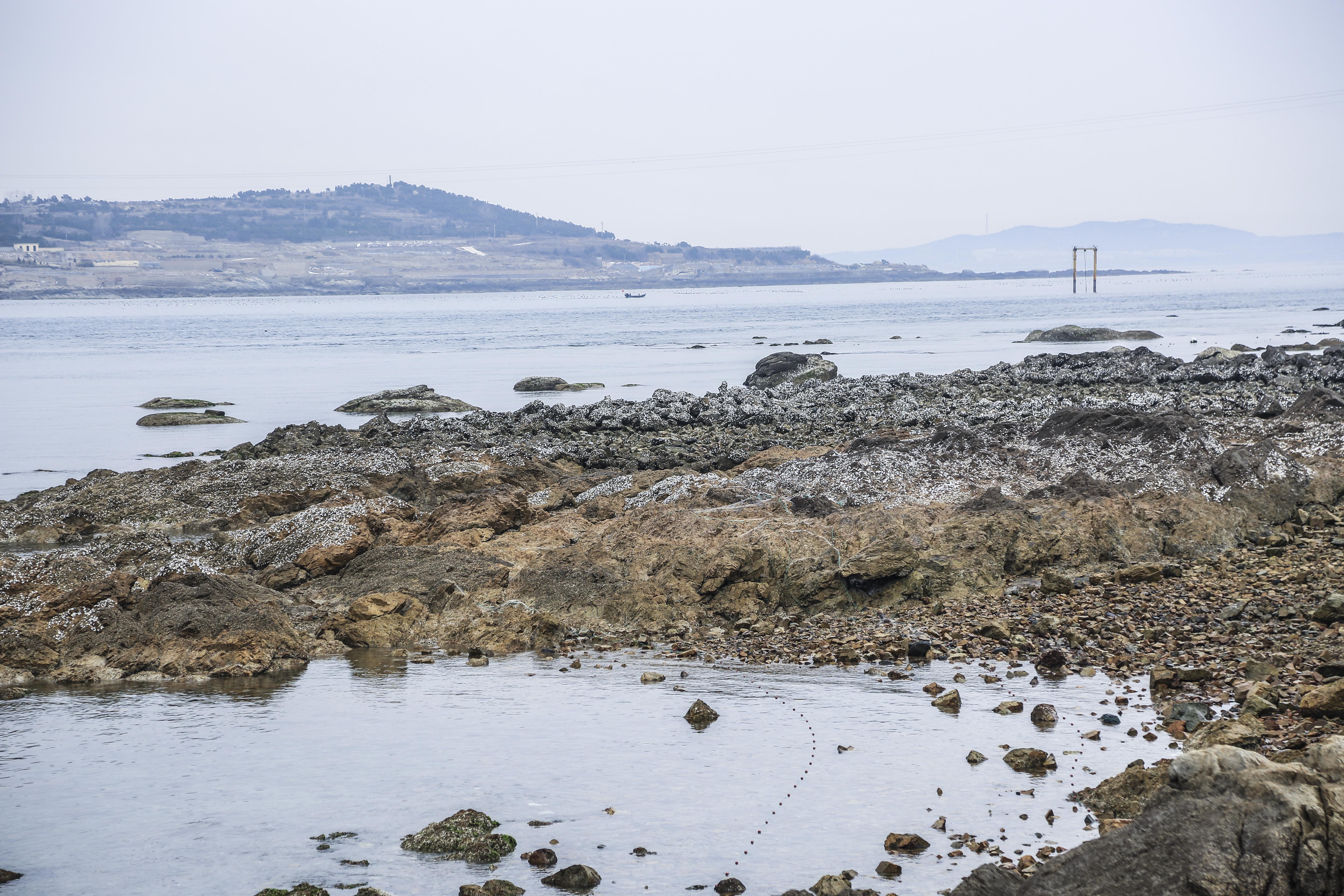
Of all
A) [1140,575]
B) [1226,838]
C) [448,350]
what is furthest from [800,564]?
[448,350]

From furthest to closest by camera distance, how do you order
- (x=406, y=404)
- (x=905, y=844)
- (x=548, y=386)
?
(x=548, y=386), (x=406, y=404), (x=905, y=844)

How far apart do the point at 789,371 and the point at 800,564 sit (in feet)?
90.4

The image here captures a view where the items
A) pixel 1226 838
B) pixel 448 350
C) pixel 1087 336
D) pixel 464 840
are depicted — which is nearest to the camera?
pixel 1226 838

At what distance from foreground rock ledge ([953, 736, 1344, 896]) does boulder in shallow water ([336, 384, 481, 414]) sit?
30897 millimetres

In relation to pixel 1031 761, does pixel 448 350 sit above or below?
above

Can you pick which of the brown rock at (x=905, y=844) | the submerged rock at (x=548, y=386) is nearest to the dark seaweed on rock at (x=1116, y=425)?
the brown rock at (x=905, y=844)

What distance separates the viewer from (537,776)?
23.8 ft

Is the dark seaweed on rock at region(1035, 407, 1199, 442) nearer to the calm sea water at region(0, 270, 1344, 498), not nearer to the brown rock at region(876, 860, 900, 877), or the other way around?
the brown rock at region(876, 860, 900, 877)

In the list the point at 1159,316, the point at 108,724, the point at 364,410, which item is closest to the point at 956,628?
the point at 108,724

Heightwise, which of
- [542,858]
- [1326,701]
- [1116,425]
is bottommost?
[542,858]

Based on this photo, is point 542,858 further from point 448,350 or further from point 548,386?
point 448,350

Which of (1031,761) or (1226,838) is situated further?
(1031,761)

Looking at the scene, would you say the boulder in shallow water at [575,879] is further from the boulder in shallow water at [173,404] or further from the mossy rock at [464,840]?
the boulder in shallow water at [173,404]

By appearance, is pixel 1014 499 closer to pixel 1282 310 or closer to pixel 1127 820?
pixel 1127 820
